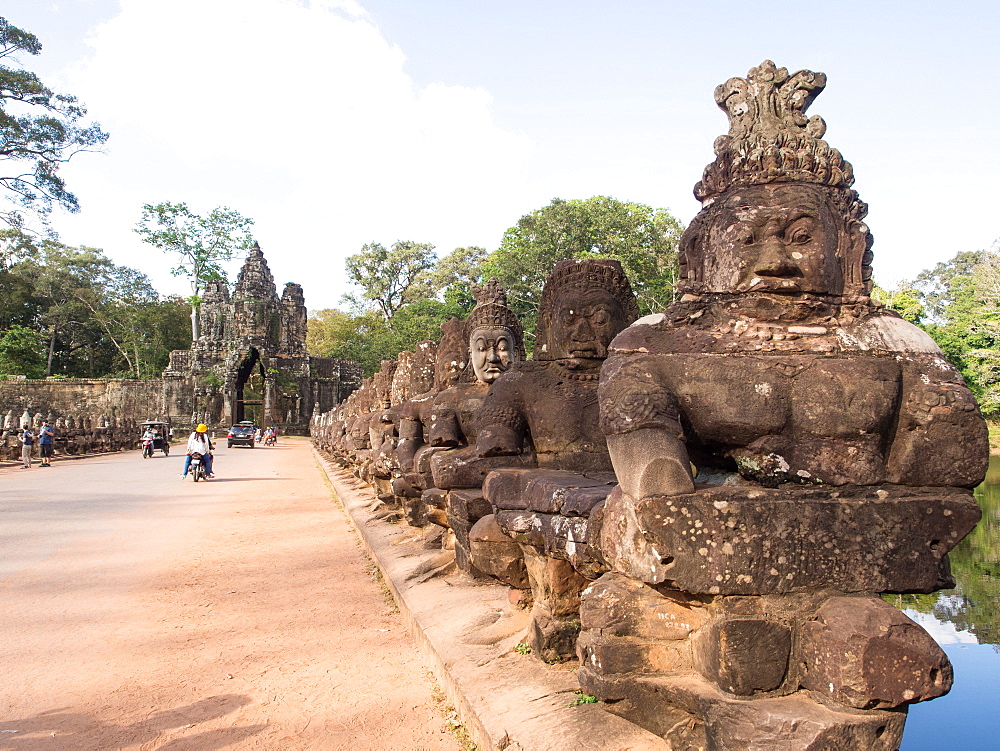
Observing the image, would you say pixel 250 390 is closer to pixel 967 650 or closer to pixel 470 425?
pixel 470 425

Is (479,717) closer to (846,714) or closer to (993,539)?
(846,714)

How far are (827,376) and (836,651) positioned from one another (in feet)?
2.72

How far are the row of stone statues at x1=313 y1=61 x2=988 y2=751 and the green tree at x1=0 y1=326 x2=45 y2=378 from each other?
183ft

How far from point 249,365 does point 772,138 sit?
46.3m

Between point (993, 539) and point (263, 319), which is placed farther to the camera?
point (263, 319)

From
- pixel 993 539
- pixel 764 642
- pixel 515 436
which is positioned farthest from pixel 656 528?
pixel 993 539

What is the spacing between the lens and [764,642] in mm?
2299

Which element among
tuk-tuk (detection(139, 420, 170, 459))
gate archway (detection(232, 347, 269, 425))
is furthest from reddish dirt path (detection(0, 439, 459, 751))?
gate archway (detection(232, 347, 269, 425))

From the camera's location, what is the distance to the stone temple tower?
4425 centimetres

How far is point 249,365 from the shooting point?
46.5 m

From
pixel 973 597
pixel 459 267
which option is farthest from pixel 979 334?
pixel 459 267

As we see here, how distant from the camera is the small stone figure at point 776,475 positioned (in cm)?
224

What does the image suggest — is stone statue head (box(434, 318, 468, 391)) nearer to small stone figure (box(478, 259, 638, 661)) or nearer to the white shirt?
small stone figure (box(478, 259, 638, 661))

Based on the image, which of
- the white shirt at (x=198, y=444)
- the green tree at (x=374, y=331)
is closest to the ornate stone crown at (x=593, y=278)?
the white shirt at (x=198, y=444)
